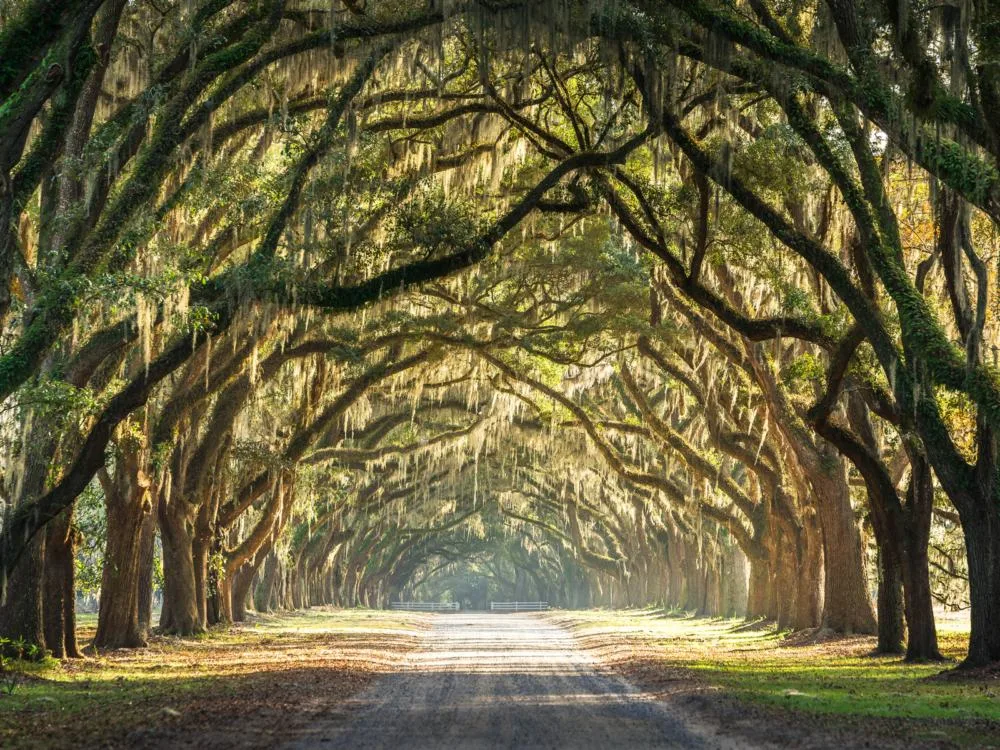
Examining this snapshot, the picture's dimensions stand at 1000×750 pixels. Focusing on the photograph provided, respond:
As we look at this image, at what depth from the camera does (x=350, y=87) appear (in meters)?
15.0

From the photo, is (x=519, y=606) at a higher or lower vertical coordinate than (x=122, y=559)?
lower

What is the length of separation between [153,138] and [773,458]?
1827 centimetres

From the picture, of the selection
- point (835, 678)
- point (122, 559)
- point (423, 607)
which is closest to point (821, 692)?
point (835, 678)

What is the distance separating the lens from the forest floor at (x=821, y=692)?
943 centimetres

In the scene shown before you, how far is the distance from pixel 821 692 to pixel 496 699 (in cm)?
354

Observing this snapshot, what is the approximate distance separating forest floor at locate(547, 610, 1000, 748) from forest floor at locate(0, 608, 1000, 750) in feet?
0.09

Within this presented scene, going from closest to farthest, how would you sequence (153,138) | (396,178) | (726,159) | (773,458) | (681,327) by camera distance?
(153,138) → (726,159) → (396,178) → (681,327) → (773,458)

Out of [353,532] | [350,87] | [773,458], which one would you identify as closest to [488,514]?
[353,532]

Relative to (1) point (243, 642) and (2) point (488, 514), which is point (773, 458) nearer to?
(1) point (243, 642)

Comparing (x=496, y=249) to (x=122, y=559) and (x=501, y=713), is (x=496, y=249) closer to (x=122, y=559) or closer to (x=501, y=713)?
(x=122, y=559)

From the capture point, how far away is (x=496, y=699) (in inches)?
496

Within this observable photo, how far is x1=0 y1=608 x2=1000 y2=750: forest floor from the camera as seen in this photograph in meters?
9.38

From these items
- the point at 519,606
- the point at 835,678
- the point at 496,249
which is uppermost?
the point at 496,249

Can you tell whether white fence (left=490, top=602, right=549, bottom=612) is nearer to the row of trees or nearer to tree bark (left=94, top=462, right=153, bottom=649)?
the row of trees
